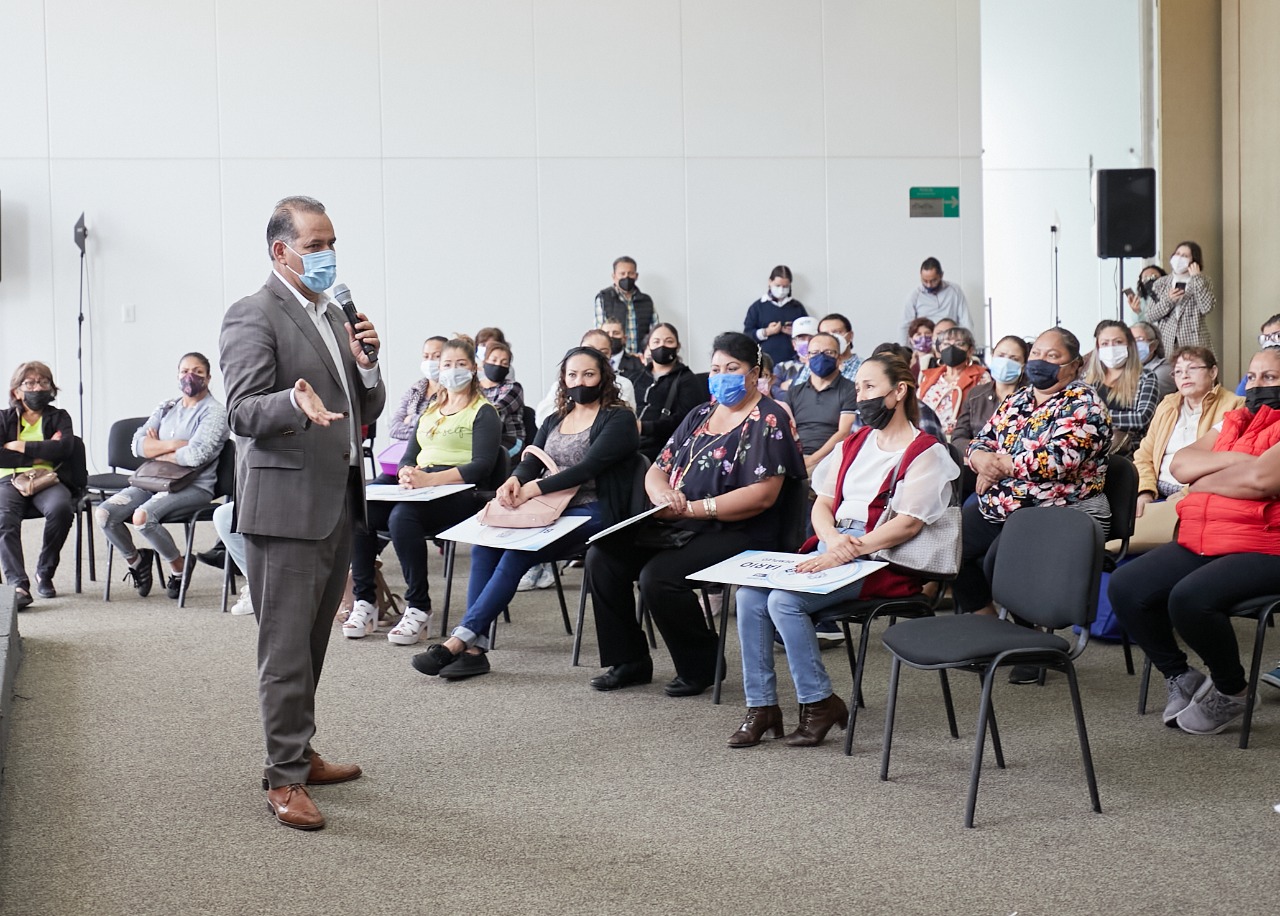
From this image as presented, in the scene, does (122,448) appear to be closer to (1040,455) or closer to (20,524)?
(20,524)

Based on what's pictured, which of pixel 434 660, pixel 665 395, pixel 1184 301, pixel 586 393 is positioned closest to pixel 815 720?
pixel 434 660

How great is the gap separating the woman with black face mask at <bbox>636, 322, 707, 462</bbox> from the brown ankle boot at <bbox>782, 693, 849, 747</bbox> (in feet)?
10.3

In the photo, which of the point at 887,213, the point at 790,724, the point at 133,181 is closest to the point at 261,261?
the point at 133,181

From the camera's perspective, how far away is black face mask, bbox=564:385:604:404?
4.77 m

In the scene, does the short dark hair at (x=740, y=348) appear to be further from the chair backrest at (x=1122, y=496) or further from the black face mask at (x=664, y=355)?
the black face mask at (x=664, y=355)

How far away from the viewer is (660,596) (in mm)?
4160

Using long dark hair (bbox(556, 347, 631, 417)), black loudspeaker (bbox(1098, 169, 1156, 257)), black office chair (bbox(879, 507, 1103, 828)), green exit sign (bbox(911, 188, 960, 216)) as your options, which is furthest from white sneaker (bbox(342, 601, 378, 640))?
green exit sign (bbox(911, 188, 960, 216))

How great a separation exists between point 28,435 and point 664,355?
326 centimetres

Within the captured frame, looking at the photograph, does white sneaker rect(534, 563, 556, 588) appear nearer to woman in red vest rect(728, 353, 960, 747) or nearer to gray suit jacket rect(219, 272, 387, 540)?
woman in red vest rect(728, 353, 960, 747)

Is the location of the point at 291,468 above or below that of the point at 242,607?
above

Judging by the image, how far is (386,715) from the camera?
162 inches

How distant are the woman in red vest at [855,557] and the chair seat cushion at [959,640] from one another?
1.22ft

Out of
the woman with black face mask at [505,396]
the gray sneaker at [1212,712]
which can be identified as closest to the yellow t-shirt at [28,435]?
the woman with black face mask at [505,396]

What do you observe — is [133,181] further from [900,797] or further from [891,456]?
[900,797]
